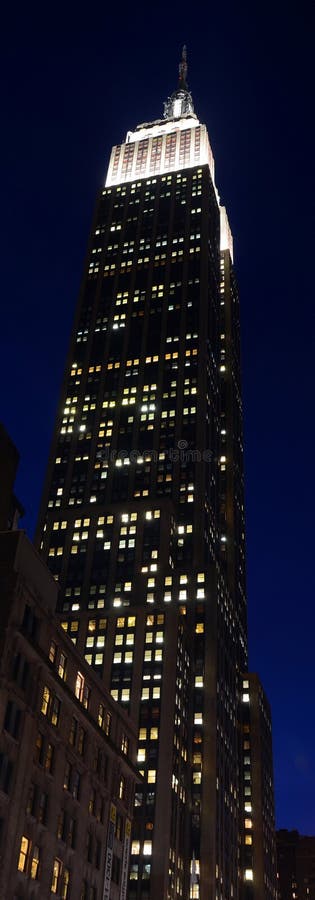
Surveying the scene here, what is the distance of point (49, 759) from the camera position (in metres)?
70.9

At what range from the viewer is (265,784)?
180625 mm

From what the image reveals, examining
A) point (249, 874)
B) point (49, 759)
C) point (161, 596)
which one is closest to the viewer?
point (49, 759)

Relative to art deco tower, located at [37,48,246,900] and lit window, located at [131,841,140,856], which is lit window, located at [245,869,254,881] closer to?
art deco tower, located at [37,48,246,900]

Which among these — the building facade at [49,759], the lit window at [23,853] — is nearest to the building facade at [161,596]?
the building facade at [49,759]

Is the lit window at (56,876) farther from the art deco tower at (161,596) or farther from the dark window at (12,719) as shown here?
the art deco tower at (161,596)

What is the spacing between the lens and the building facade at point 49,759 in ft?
209

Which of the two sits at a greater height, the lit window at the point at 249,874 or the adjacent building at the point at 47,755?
the lit window at the point at 249,874

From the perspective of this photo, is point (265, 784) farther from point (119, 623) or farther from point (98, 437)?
point (98, 437)

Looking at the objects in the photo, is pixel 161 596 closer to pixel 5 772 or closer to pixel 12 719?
pixel 12 719

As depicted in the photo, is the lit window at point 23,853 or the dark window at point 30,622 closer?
the lit window at point 23,853

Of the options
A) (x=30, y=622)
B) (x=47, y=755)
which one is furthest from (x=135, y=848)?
(x=30, y=622)

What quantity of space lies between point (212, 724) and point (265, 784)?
141 ft

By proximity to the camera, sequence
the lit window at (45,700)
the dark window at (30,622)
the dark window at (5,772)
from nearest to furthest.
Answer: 1. the dark window at (5,772)
2. the dark window at (30,622)
3. the lit window at (45,700)

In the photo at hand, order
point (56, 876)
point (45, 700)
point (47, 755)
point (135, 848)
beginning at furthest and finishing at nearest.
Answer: point (135, 848) < point (45, 700) < point (47, 755) < point (56, 876)
